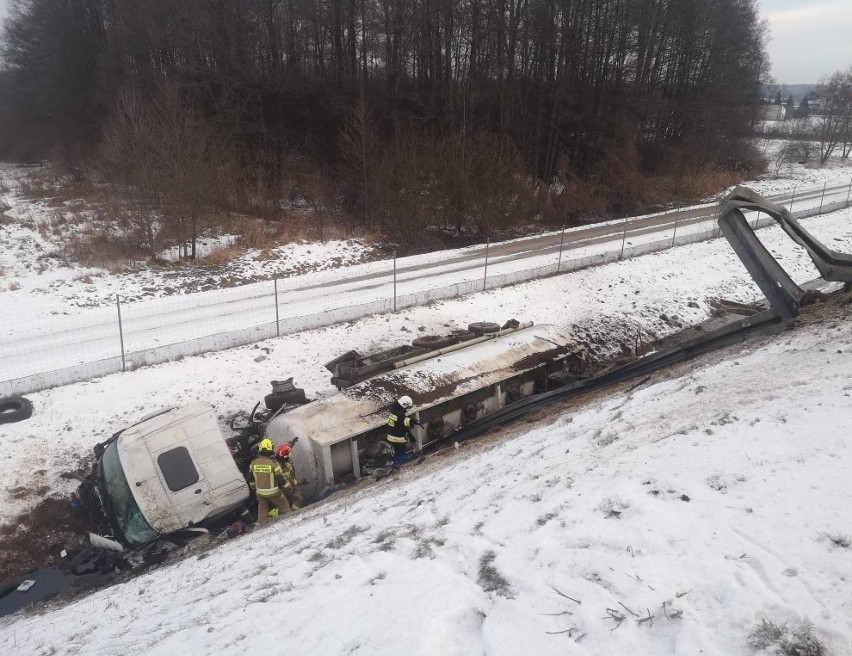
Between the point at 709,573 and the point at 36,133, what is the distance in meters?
48.6

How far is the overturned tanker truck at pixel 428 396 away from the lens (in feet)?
31.5

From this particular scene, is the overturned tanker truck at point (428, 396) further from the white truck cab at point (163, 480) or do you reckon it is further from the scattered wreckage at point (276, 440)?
the white truck cab at point (163, 480)

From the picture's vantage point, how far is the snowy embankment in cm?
418

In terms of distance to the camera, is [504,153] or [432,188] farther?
[504,153]

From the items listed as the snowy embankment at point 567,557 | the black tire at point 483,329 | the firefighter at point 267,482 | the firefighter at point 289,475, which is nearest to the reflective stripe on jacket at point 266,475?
the firefighter at point 267,482

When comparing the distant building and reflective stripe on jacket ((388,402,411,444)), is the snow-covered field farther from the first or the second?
the distant building

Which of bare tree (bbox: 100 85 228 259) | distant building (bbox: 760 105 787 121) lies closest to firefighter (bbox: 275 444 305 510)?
bare tree (bbox: 100 85 228 259)

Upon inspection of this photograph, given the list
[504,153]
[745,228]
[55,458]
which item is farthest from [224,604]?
[504,153]

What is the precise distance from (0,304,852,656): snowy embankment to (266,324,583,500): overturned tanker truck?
1.47 metres

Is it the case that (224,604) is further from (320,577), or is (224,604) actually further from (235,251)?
(235,251)

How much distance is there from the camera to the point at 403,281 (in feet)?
64.0

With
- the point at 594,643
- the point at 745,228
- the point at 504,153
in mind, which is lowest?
the point at 594,643

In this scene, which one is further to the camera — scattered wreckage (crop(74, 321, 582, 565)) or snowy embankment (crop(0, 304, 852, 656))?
scattered wreckage (crop(74, 321, 582, 565))

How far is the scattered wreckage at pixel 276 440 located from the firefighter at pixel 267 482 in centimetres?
46
